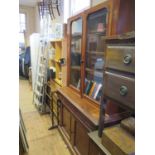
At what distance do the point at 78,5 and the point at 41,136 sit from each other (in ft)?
7.56

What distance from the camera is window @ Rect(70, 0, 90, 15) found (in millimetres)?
2441

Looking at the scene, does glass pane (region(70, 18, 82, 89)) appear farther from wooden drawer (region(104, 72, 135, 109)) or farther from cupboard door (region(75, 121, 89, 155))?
wooden drawer (region(104, 72, 135, 109))

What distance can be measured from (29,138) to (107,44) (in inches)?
82.3

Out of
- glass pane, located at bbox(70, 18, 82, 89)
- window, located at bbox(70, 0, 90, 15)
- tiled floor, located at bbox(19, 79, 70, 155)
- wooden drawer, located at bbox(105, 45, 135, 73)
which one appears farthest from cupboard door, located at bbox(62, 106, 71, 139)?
window, located at bbox(70, 0, 90, 15)

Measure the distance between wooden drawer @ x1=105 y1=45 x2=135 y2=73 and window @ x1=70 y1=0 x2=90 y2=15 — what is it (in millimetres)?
1478

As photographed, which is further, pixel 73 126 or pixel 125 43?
pixel 73 126

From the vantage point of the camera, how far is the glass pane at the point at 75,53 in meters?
2.24

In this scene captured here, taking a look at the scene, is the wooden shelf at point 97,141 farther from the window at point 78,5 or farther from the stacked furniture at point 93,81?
the window at point 78,5

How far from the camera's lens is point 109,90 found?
1.15 m

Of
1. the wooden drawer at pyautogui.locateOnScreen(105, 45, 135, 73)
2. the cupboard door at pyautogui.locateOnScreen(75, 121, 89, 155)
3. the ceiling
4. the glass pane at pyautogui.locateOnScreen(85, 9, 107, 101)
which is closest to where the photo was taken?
the wooden drawer at pyautogui.locateOnScreen(105, 45, 135, 73)

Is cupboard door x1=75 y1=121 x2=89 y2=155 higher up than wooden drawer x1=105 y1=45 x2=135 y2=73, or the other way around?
wooden drawer x1=105 y1=45 x2=135 y2=73
